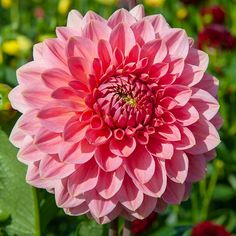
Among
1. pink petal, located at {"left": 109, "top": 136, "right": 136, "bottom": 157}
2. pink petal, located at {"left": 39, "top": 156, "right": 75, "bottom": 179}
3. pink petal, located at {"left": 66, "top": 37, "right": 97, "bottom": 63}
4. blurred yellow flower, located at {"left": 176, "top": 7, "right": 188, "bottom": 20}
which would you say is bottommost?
blurred yellow flower, located at {"left": 176, "top": 7, "right": 188, "bottom": 20}

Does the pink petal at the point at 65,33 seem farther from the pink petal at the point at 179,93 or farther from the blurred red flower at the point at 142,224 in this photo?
the blurred red flower at the point at 142,224

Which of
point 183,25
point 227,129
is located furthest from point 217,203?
point 183,25

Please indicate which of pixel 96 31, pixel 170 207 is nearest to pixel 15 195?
pixel 96 31

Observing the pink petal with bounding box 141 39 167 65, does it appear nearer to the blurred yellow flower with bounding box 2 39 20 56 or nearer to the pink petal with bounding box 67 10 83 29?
the pink petal with bounding box 67 10 83 29

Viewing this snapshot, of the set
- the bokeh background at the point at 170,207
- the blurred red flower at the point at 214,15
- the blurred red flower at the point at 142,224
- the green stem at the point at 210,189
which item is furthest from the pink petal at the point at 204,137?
the blurred red flower at the point at 214,15

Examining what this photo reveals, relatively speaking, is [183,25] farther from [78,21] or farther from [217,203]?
[78,21]

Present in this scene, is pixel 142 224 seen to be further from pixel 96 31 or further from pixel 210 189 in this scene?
pixel 210 189

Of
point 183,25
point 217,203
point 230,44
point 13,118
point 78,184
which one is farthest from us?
point 183,25

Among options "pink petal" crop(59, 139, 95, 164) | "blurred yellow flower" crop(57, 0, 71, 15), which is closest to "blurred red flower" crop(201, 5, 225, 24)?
"blurred yellow flower" crop(57, 0, 71, 15)
